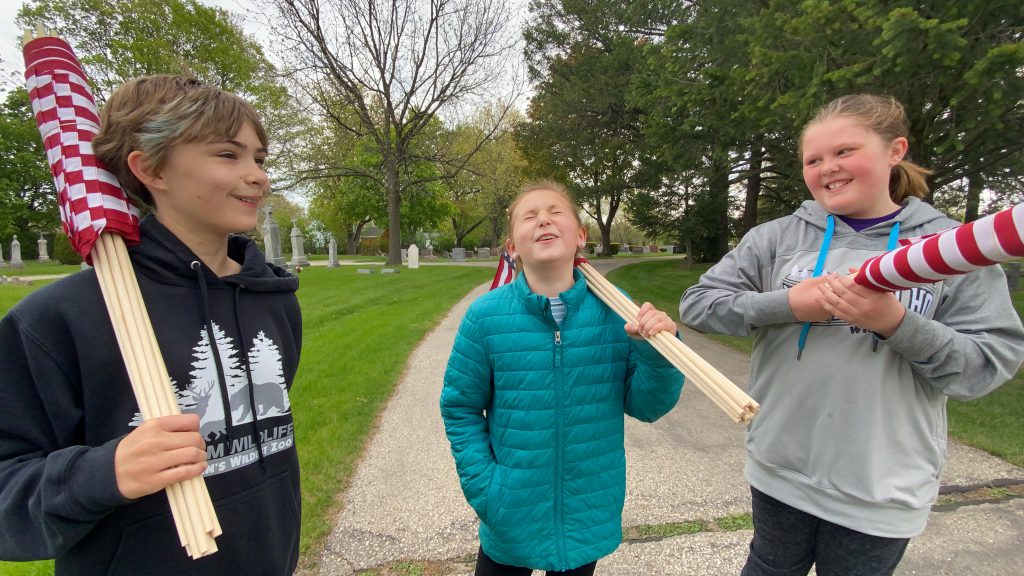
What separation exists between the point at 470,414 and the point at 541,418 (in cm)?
27

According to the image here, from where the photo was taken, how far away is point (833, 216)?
1727 millimetres

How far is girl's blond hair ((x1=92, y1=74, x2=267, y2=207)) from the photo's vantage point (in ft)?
4.23

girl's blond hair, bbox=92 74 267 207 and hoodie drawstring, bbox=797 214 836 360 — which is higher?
girl's blond hair, bbox=92 74 267 207

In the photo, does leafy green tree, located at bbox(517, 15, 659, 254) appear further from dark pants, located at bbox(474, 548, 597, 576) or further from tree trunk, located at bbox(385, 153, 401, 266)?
dark pants, located at bbox(474, 548, 597, 576)

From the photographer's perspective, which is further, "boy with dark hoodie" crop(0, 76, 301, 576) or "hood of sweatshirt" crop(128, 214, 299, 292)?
"hood of sweatshirt" crop(128, 214, 299, 292)

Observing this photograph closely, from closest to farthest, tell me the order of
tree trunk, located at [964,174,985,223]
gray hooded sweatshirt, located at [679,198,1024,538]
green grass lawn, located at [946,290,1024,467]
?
gray hooded sweatshirt, located at [679,198,1024,538], green grass lawn, located at [946,290,1024,467], tree trunk, located at [964,174,985,223]

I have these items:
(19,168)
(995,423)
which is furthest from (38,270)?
(995,423)

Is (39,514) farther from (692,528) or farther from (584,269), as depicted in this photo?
(692,528)

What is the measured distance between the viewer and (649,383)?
69.6 inches

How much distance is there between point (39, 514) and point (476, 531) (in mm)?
2149

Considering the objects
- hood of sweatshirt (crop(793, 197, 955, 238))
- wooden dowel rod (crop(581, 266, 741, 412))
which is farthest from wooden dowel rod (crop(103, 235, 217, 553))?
hood of sweatshirt (crop(793, 197, 955, 238))

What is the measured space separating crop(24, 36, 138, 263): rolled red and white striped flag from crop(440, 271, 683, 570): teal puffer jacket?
1.12 meters

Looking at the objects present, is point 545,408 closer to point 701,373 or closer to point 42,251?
point 701,373

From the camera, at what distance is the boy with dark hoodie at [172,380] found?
1.06m
